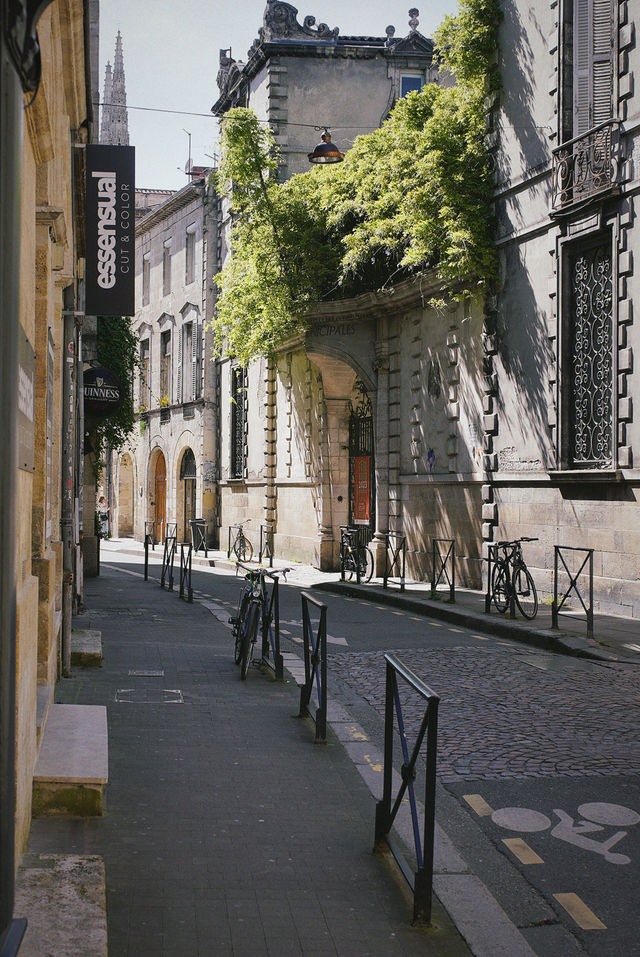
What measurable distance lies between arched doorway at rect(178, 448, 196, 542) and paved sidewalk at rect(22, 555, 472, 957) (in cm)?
2992

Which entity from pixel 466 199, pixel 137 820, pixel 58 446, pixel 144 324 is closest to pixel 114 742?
pixel 137 820

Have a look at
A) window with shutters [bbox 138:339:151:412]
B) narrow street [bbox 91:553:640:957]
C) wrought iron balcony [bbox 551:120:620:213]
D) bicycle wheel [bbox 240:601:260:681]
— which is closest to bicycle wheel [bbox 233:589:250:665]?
bicycle wheel [bbox 240:601:260:681]

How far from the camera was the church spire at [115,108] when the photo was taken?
237 feet

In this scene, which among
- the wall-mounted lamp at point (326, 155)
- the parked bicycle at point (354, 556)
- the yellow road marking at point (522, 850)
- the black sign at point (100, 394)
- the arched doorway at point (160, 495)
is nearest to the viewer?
the yellow road marking at point (522, 850)

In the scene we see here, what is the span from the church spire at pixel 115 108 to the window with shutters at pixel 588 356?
5810 centimetres

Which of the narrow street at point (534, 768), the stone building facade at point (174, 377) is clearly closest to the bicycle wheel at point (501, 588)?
the narrow street at point (534, 768)

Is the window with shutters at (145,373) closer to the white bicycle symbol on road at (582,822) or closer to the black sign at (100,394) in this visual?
the black sign at (100,394)

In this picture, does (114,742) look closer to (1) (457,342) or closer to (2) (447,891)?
(2) (447,891)

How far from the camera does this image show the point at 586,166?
15.0 m

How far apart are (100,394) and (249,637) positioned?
8.64 metres

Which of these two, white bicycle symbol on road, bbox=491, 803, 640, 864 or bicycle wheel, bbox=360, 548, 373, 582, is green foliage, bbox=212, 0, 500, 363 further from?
white bicycle symbol on road, bbox=491, 803, 640, 864

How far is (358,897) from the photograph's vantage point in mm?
4512

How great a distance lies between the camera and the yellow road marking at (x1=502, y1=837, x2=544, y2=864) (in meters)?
5.14

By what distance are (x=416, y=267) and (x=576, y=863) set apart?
56.8 ft
